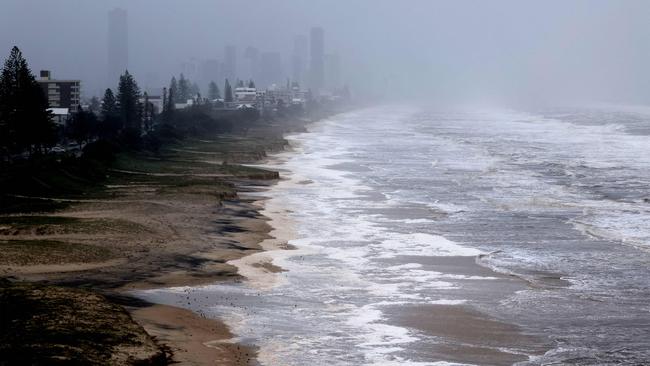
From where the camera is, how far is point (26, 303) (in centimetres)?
2162

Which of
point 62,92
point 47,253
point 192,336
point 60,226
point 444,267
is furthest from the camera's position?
point 62,92

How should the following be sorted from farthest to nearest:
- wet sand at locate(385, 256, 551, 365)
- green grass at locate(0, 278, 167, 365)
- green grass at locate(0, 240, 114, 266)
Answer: green grass at locate(0, 240, 114, 266) → wet sand at locate(385, 256, 551, 365) → green grass at locate(0, 278, 167, 365)

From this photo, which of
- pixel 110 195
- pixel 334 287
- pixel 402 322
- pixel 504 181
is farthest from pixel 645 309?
pixel 504 181

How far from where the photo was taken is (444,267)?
31766mm

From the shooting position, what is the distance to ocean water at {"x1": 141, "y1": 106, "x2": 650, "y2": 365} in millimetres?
21828

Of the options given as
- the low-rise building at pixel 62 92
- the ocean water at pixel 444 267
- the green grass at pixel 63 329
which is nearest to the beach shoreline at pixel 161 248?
the green grass at pixel 63 329

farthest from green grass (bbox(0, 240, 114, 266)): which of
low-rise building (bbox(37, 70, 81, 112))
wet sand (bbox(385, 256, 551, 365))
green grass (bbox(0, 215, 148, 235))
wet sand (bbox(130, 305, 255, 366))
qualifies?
low-rise building (bbox(37, 70, 81, 112))

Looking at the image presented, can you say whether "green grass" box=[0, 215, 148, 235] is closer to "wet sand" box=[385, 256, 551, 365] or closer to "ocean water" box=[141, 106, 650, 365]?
"ocean water" box=[141, 106, 650, 365]

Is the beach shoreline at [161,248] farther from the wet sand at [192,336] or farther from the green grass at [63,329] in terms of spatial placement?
the green grass at [63,329]

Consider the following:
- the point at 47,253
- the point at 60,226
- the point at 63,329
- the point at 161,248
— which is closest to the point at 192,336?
the point at 63,329

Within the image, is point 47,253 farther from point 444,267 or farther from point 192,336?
point 444,267

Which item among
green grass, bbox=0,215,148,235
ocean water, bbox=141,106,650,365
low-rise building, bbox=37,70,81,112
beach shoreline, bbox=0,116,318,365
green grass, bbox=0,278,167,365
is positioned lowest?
ocean water, bbox=141,106,650,365

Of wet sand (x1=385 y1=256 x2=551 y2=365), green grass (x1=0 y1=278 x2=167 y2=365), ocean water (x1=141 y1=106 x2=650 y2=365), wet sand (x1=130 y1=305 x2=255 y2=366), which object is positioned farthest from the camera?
Result: ocean water (x1=141 y1=106 x2=650 y2=365)

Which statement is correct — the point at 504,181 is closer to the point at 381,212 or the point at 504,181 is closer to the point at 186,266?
the point at 381,212
